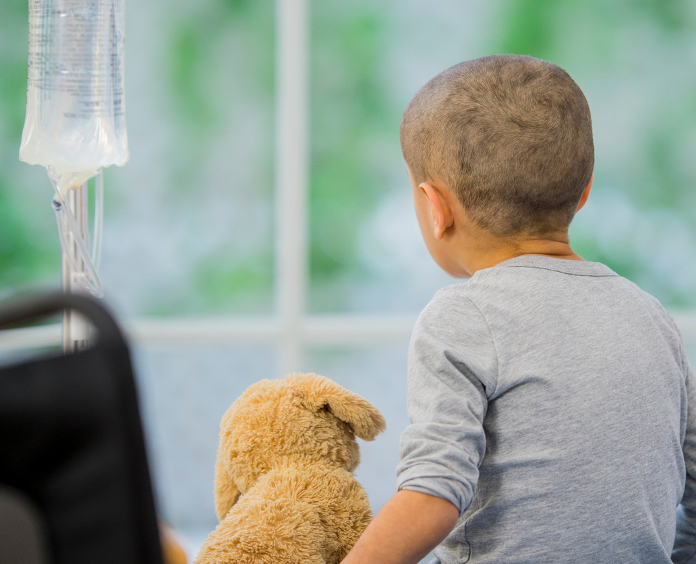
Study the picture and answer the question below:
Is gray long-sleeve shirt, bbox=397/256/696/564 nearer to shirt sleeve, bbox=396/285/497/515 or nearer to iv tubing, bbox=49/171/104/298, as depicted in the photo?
shirt sleeve, bbox=396/285/497/515

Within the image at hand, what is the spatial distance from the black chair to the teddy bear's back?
0.34 metres

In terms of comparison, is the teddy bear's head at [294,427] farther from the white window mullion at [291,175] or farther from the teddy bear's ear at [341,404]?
the white window mullion at [291,175]

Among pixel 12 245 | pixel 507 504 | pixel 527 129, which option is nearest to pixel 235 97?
pixel 12 245

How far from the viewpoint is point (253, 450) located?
32.3 inches

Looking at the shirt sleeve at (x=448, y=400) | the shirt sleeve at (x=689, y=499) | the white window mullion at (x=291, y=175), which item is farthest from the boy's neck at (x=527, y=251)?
the white window mullion at (x=291, y=175)

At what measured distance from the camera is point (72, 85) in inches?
38.0

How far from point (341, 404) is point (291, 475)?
108mm

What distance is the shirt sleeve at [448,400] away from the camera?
67 centimetres

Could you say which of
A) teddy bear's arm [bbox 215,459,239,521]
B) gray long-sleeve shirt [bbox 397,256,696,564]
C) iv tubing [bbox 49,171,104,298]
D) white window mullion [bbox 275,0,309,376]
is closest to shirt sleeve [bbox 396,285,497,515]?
gray long-sleeve shirt [bbox 397,256,696,564]

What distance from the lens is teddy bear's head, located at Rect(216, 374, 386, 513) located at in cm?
81

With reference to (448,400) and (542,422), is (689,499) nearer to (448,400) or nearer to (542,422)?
(542,422)

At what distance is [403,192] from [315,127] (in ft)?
1.10

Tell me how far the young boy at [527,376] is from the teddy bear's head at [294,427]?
12 centimetres

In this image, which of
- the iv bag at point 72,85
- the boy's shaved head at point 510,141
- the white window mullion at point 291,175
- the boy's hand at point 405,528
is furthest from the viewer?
the white window mullion at point 291,175
